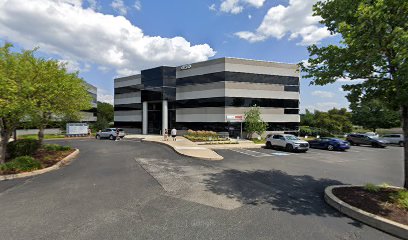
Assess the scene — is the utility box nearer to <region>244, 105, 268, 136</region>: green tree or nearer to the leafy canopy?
<region>244, 105, 268, 136</region>: green tree

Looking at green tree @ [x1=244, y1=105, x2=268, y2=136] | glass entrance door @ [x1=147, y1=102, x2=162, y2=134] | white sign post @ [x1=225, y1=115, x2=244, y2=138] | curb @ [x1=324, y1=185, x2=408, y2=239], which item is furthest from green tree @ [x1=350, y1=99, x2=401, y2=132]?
curb @ [x1=324, y1=185, x2=408, y2=239]

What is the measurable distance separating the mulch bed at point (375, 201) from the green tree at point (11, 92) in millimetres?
12888

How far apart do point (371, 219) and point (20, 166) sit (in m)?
13.4

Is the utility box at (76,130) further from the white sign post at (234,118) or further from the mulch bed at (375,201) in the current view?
the mulch bed at (375,201)

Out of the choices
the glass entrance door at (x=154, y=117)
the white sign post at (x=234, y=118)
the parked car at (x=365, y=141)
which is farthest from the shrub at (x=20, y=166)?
the parked car at (x=365, y=141)

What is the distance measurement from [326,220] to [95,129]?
157 ft

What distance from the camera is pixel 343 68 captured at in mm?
6961

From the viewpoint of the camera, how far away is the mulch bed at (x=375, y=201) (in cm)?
533

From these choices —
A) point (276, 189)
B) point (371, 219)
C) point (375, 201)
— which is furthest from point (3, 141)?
point (375, 201)

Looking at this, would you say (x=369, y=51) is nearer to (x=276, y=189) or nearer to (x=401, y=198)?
(x=401, y=198)

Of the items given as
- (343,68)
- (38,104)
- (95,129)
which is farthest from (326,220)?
(95,129)

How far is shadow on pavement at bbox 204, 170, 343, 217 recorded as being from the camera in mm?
6338

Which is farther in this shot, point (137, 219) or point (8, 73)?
point (8, 73)

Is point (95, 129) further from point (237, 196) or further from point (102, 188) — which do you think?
point (237, 196)
